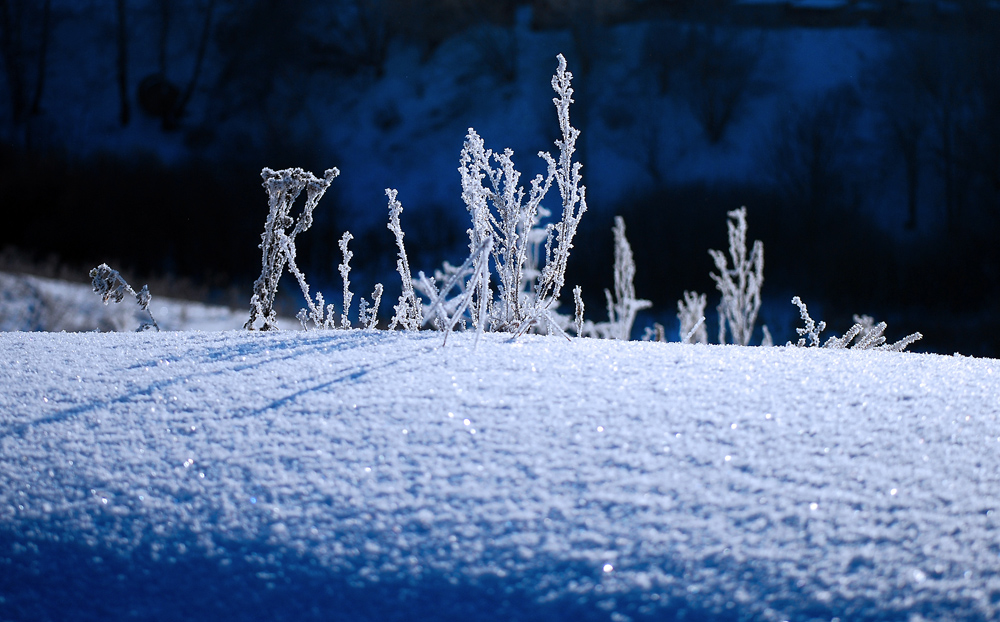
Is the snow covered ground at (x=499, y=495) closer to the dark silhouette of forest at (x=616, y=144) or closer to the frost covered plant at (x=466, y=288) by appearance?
the frost covered plant at (x=466, y=288)

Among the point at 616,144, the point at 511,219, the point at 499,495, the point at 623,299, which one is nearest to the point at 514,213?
the point at 511,219

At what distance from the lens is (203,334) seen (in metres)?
1.53

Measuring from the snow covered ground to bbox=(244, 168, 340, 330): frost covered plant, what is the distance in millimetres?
955

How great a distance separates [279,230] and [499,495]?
1543 mm

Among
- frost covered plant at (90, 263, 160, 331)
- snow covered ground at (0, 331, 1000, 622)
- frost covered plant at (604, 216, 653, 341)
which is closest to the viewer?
snow covered ground at (0, 331, 1000, 622)

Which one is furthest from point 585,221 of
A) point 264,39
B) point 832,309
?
point 264,39

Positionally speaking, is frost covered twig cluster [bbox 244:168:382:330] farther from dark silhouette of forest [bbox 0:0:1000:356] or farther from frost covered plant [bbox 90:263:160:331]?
dark silhouette of forest [bbox 0:0:1000:356]

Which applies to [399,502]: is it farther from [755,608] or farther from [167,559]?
[755,608]

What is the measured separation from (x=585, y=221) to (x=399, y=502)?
10561 millimetres

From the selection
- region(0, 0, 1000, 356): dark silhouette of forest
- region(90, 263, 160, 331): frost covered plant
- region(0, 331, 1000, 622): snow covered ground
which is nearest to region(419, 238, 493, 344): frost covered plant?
region(0, 331, 1000, 622): snow covered ground

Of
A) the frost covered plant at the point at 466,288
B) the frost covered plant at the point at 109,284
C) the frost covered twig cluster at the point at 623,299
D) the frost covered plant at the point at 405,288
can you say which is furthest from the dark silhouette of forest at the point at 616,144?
the frost covered plant at the point at 466,288

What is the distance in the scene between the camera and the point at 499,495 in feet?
2.46

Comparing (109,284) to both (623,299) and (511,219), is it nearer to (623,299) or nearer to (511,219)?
(511,219)

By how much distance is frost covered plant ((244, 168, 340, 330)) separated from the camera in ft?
6.64
